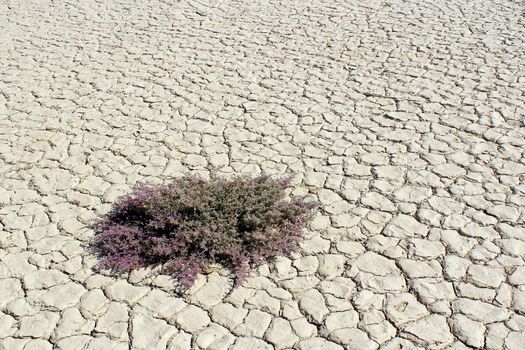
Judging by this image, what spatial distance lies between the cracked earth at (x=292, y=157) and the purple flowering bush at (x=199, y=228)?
111 mm

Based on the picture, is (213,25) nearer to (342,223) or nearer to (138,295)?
(342,223)

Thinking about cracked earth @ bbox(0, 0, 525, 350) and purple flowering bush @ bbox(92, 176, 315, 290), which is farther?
purple flowering bush @ bbox(92, 176, 315, 290)

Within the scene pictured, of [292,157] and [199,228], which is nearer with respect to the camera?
[199,228]

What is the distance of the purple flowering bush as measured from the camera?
12.7 feet

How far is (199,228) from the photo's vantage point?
395 cm

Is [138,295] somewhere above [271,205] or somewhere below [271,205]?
below

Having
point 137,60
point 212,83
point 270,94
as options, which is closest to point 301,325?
point 270,94

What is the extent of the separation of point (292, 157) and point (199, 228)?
1.38 meters

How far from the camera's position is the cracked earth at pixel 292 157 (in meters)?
3.50

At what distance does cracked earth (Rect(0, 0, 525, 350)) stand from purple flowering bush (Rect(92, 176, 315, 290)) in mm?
111

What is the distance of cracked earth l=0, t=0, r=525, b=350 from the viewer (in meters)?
3.50

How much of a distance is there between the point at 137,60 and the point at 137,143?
2.15m

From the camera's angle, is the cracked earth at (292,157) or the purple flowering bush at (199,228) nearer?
the cracked earth at (292,157)

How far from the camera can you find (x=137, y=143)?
5.36 m
